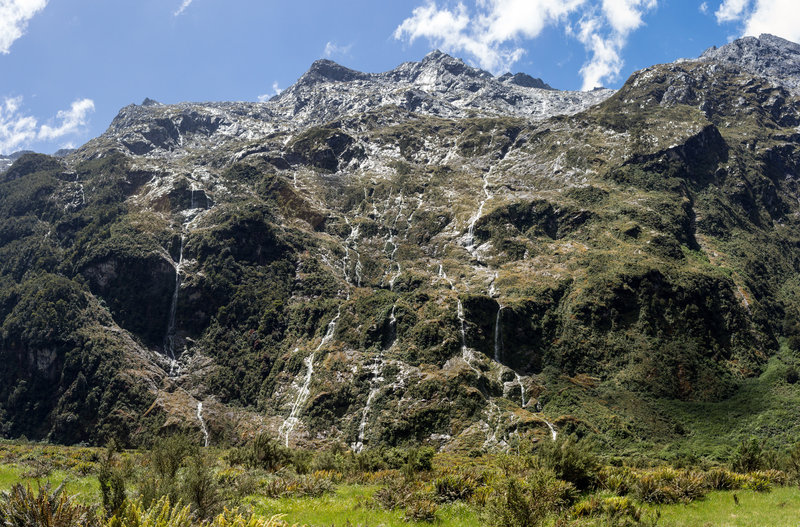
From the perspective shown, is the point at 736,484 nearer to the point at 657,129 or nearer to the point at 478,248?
the point at 478,248

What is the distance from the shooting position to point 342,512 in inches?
612

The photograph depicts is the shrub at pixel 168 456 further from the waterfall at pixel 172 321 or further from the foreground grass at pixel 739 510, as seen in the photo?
the waterfall at pixel 172 321

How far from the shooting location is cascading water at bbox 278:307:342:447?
250 feet

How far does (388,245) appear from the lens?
Answer: 135500 millimetres

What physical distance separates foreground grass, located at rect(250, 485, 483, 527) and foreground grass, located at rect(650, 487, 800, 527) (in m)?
6.79

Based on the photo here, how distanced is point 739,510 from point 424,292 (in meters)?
84.1

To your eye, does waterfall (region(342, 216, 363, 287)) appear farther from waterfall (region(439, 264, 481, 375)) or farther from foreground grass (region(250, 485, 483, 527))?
foreground grass (region(250, 485, 483, 527))

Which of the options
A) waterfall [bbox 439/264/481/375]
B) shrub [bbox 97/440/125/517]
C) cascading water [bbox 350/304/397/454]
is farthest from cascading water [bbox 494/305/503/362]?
shrub [bbox 97/440/125/517]

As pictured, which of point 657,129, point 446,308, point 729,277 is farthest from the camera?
point 657,129

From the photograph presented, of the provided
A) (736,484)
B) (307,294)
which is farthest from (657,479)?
(307,294)

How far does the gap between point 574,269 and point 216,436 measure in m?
88.2

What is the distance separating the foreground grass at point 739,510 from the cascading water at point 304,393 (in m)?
67.1

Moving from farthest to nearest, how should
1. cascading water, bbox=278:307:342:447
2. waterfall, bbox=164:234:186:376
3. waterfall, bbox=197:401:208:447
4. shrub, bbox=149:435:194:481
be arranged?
waterfall, bbox=164:234:186:376 < waterfall, bbox=197:401:208:447 < cascading water, bbox=278:307:342:447 < shrub, bbox=149:435:194:481

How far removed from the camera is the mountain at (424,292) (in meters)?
74.5
